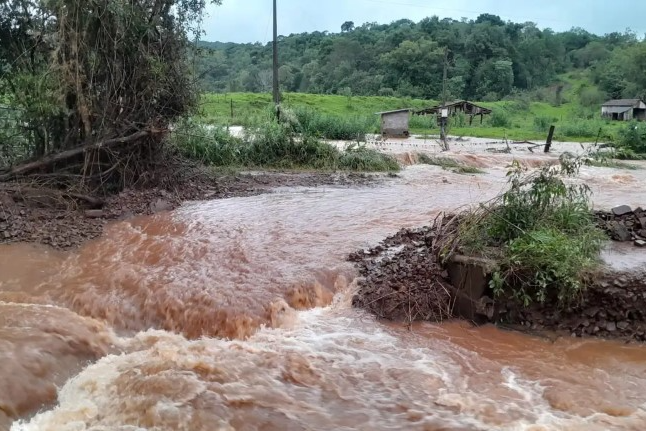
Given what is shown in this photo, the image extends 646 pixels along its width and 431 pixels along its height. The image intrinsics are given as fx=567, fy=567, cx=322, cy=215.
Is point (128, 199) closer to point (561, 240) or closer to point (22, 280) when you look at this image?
point (22, 280)

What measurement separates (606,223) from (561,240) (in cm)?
143

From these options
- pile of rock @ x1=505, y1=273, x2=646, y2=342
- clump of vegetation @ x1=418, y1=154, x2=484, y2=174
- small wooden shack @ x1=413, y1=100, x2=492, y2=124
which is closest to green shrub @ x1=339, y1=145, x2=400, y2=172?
clump of vegetation @ x1=418, y1=154, x2=484, y2=174

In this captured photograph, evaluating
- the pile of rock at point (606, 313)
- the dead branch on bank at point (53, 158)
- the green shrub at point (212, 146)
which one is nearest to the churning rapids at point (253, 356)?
the pile of rock at point (606, 313)

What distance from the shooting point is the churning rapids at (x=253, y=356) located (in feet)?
14.7

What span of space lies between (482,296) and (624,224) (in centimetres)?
232

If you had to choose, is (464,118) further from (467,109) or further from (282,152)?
(282,152)

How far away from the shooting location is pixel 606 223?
7.11 meters

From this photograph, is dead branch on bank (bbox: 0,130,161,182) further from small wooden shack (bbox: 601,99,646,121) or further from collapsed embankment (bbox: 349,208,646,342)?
small wooden shack (bbox: 601,99,646,121)

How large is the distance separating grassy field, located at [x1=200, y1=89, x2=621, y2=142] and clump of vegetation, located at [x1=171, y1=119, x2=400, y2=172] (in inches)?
112

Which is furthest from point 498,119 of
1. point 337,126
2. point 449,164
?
point 449,164

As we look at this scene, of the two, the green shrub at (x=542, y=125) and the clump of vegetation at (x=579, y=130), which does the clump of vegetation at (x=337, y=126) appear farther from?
the green shrub at (x=542, y=125)

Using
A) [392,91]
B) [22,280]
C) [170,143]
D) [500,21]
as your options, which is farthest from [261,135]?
[500,21]

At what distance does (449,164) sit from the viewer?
58.9 ft

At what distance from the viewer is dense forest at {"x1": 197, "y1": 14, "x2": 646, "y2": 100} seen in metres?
53.7
